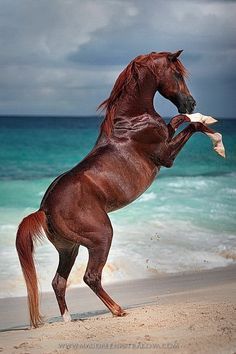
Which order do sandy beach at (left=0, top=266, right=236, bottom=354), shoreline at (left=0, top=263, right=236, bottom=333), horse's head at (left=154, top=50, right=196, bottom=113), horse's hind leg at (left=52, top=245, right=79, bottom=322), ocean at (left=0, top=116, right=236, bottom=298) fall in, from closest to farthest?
sandy beach at (left=0, top=266, right=236, bottom=354) → horse's hind leg at (left=52, top=245, right=79, bottom=322) → horse's head at (left=154, top=50, right=196, bottom=113) → shoreline at (left=0, top=263, right=236, bottom=333) → ocean at (left=0, top=116, right=236, bottom=298)

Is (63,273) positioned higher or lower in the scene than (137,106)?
lower

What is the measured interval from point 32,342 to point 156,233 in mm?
5869

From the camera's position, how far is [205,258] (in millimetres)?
8359

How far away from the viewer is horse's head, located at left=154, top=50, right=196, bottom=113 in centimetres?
488

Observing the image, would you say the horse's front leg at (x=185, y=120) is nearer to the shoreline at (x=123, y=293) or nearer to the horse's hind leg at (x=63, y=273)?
the horse's hind leg at (x=63, y=273)

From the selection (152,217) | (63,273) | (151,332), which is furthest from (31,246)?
(152,217)

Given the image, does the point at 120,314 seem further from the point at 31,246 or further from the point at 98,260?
the point at 31,246

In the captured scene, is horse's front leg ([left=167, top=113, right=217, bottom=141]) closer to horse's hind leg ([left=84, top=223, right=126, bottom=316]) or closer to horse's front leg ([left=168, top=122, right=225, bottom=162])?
horse's front leg ([left=168, top=122, right=225, bottom=162])

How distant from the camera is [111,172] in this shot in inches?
182

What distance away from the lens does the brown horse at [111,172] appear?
14.8ft

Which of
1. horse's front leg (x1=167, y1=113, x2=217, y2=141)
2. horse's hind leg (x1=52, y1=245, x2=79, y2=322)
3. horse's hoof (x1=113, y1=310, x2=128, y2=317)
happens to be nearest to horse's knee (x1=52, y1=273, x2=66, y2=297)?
horse's hind leg (x1=52, y1=245, x2=79, y2=322)

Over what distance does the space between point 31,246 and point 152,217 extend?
6.59m

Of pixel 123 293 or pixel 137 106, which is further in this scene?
pixel 123 293

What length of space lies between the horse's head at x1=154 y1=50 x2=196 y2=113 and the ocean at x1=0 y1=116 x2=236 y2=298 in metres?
2.71
